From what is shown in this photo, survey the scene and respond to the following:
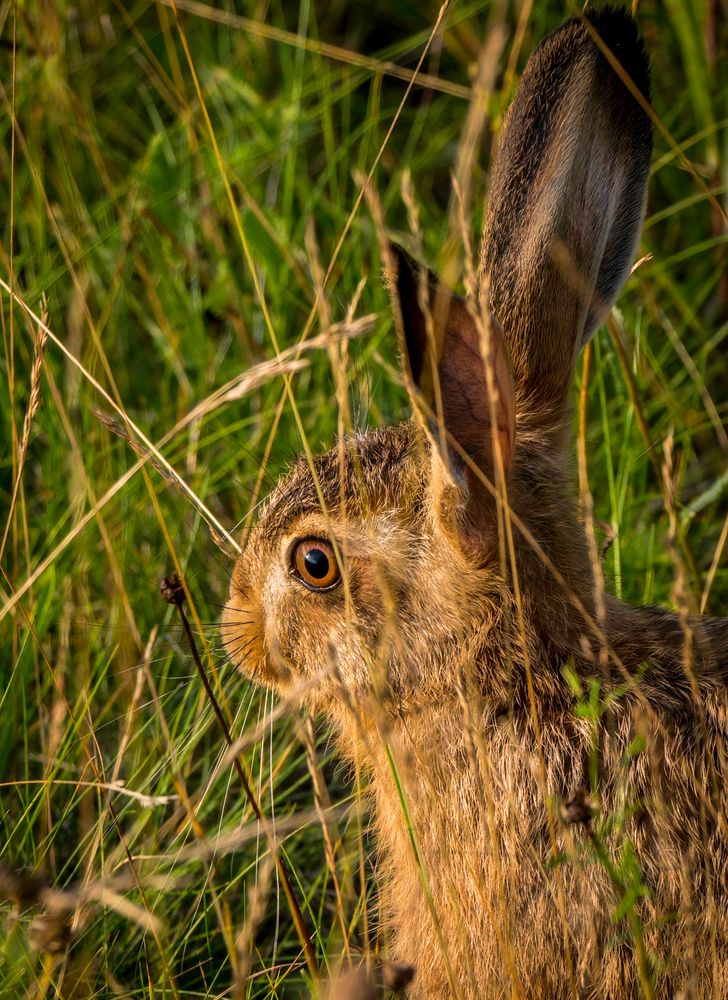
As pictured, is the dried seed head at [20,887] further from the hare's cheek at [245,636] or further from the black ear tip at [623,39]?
the black ear tip at [623,39]

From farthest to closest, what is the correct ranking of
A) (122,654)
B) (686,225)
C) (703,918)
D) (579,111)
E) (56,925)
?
1. (686,225)
2. (122,654)
3. (579,111)
4. (703,918)
5. (56,925)

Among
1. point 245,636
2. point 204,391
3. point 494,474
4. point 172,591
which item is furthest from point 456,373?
point 204,391

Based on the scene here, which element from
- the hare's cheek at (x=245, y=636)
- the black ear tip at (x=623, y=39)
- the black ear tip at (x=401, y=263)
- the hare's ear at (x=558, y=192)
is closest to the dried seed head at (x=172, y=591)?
the hare's cheek at (x=245, y=636)

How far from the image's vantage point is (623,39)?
3275 mm

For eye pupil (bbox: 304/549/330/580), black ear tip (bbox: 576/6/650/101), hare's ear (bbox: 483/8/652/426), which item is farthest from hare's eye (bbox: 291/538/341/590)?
black ear tip (bbox: 576/6/650/101)

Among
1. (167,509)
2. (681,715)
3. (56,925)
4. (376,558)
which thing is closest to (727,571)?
(681,715)

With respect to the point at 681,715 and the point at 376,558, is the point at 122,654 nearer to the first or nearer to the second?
the point at 376,558

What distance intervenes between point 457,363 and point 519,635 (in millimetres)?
675

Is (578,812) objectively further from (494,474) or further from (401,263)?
→ (401,263)

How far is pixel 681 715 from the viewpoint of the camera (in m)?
3.04

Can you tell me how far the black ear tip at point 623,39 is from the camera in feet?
10.6

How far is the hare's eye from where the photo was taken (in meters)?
3.30

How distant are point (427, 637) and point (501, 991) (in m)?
0.82

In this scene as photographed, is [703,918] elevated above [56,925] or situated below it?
below
